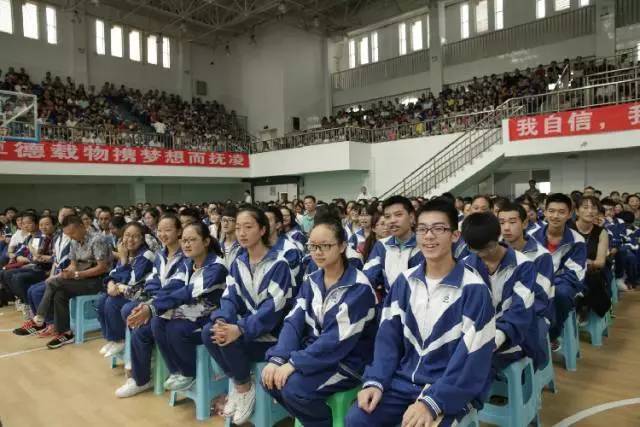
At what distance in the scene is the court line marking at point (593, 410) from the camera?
2.50 meters

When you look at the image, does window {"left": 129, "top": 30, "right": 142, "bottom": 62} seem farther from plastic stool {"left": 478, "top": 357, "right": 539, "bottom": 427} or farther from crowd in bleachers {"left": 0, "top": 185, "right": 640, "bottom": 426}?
plastic stool {"left": 478, "top": 357, "right": 539, "bottom": 427}

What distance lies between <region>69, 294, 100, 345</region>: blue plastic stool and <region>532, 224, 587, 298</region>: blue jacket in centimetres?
432

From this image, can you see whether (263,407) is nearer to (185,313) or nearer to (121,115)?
(185,313)

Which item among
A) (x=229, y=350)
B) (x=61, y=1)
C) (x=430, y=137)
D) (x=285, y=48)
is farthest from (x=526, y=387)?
(x=61, y=1)

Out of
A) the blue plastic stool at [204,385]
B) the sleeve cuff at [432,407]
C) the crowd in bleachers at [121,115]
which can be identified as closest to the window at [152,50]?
the crowd in bleachers at [121,115]

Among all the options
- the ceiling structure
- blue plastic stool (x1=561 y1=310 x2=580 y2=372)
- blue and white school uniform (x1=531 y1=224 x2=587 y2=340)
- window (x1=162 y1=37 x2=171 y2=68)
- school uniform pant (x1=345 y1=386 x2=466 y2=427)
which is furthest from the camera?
window (x1=162 y1=37 x2=171 y2=68)

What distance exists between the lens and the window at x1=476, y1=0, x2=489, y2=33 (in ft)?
49.5

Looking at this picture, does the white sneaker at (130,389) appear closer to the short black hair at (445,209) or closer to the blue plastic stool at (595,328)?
the short black hair at (445,209)

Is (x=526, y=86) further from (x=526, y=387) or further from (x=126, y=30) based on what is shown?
(x=126, y=30)

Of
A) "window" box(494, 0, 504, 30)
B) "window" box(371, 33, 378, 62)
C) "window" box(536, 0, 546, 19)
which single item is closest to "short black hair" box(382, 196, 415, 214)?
"window" box(536, 0, 546, 19)

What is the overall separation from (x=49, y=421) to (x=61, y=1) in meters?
17.4

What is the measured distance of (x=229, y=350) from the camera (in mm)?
2416

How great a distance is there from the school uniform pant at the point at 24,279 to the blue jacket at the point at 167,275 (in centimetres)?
305

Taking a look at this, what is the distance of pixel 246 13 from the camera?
15.4m
